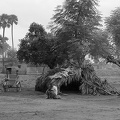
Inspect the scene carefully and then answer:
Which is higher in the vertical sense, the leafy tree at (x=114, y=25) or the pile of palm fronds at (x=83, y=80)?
the leafy tree at (x=114, y=25)

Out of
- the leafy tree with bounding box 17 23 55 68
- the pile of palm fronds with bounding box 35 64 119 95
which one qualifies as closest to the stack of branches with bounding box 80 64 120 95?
the pile of palm fronds with bounding box 35 64 119 95

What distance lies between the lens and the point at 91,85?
19.6 metres

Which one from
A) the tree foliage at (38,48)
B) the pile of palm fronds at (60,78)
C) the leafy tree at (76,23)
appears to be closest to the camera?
the pile of palm fronds at (60,78)

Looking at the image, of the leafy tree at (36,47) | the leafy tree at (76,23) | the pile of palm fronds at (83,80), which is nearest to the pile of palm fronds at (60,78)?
the pile of palm fronds at (83,80)

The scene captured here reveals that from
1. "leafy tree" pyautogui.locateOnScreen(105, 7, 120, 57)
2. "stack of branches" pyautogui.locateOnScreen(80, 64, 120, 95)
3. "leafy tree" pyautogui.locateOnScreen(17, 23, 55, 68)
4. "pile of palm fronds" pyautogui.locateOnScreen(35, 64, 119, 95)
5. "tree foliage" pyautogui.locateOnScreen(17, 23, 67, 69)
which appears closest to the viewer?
"pile of palm fronds" pyautogui.locateOnScreen(35, 64, 119, 95)

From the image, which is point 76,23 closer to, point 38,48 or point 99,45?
point 99,45

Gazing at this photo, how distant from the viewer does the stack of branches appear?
19.4m

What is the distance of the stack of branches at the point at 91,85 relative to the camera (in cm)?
1941

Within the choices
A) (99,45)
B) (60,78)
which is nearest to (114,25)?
(99,45)

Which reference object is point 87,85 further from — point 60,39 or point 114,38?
point 114,38

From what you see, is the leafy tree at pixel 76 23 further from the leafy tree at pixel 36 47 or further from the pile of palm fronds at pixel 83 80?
the leafy tree at pixel 36 47

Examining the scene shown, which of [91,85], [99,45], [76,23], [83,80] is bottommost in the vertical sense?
[91,85]

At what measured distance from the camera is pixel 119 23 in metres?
24.8

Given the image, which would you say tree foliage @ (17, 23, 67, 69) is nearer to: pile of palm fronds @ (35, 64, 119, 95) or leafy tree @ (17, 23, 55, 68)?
leafy tree @ (17, 23, 55, 68)
